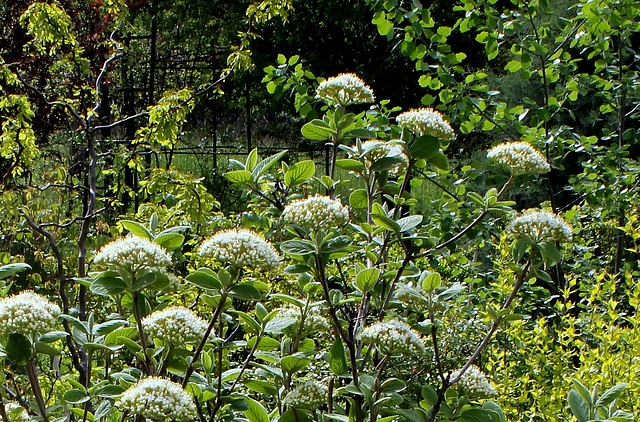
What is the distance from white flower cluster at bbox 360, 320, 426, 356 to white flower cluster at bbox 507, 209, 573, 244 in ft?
1.04

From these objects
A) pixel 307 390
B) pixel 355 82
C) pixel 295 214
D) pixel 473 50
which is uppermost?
pixel 473 50

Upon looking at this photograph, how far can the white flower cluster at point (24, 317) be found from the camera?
119cm

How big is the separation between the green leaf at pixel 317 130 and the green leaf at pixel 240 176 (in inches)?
6.9

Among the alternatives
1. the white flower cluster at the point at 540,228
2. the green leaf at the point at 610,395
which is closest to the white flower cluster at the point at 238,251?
the white flower cluster at the point at 540,228

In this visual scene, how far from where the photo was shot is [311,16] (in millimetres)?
9148

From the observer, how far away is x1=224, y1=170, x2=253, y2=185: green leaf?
1.38 metres

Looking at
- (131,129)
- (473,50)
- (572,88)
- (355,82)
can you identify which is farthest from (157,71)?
(355,82)

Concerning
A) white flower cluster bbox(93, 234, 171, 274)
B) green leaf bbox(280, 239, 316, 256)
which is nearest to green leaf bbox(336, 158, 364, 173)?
green leaf bbox(280, 239, 316, 256)

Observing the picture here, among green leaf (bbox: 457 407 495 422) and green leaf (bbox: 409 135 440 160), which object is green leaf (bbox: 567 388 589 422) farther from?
green leaf (bbox: 409 135 440 160)

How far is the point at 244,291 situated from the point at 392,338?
0.34 meters

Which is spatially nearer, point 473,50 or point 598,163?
point 598,163

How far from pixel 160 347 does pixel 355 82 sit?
75cm

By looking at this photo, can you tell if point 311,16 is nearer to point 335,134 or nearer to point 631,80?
point 631,80

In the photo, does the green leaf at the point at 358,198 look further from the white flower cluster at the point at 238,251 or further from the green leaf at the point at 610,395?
the green leaf at the point at 610,395
